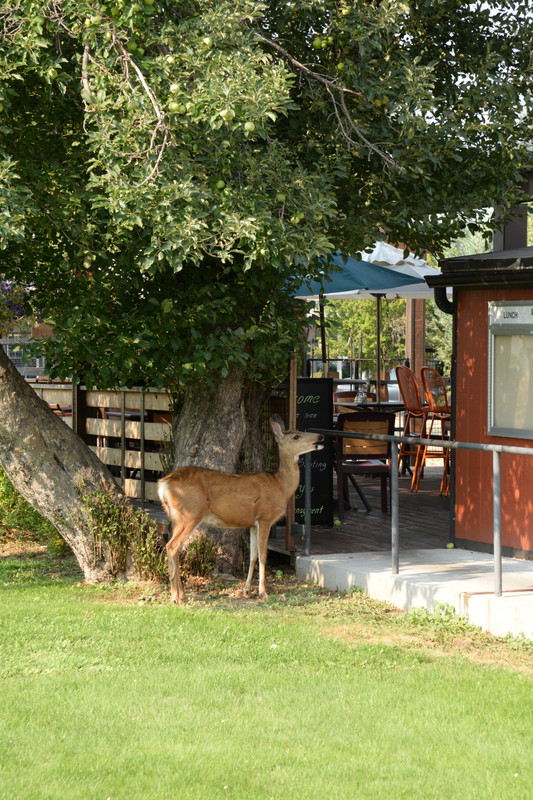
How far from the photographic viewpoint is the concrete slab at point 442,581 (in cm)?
704

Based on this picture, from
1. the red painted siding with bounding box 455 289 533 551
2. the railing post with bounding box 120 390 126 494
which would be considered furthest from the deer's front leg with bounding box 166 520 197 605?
the railing post with bounding box 120 390 126 494

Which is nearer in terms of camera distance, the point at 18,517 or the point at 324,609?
the point at 324,609

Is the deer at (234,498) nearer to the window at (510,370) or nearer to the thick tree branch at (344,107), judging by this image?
the window at (510,370)

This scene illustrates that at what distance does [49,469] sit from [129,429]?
6.90 feet

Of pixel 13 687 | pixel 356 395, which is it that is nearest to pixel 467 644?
pixel 13 687

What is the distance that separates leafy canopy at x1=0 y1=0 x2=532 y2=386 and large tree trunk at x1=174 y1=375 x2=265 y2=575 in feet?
1.03

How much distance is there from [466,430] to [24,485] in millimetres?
3936

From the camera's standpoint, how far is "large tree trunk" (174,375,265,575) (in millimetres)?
9125

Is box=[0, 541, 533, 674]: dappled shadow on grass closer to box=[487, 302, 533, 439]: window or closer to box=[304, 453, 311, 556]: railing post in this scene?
box=[304, 453, 311, 556]: railing post

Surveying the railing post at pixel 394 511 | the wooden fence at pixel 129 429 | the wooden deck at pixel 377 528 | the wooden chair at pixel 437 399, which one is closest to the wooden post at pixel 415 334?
the wooden chair at pixel 437 399

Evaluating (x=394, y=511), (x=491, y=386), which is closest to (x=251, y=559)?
(x=394, y=511)

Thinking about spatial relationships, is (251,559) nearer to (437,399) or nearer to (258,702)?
(258,702)

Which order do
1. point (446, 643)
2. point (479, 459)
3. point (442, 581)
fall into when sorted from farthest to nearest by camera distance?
point (479, 459), point (442, 581), point (446, 643)

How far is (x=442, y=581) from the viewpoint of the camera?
7875 mm
